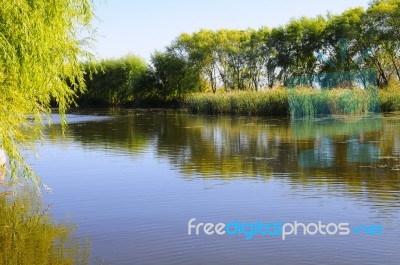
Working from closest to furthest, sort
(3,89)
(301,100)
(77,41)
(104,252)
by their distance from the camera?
(104,252) < (3,89) < (77,41) < (301,100)

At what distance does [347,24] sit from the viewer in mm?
51156

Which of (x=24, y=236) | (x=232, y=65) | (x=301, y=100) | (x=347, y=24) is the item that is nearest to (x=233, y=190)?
(x=24, y=236)

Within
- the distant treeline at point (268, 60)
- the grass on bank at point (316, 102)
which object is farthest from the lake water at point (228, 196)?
the distant treeline at point (268, 60)

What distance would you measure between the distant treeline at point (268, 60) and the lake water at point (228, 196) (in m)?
26.1

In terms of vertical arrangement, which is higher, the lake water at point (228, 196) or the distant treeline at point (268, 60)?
the distant treeline at point (268, 60)

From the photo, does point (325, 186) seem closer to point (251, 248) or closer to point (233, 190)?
point (233, 190)

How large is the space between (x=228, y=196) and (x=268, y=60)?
173 ft

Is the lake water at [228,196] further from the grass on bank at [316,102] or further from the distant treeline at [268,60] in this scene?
the distant treeline at [268,60]

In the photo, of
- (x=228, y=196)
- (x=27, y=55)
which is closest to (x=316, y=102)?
(x=228, y=196)

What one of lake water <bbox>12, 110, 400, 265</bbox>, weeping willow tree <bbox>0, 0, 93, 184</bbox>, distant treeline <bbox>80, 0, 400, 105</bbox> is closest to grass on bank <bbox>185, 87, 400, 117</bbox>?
distant treeline <bbox>80, 0, 400, 105</bbox>

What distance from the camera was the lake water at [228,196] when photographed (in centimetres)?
764

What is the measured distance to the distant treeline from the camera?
49438 mm

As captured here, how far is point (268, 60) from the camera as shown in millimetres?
62500

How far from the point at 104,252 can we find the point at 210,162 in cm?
867
